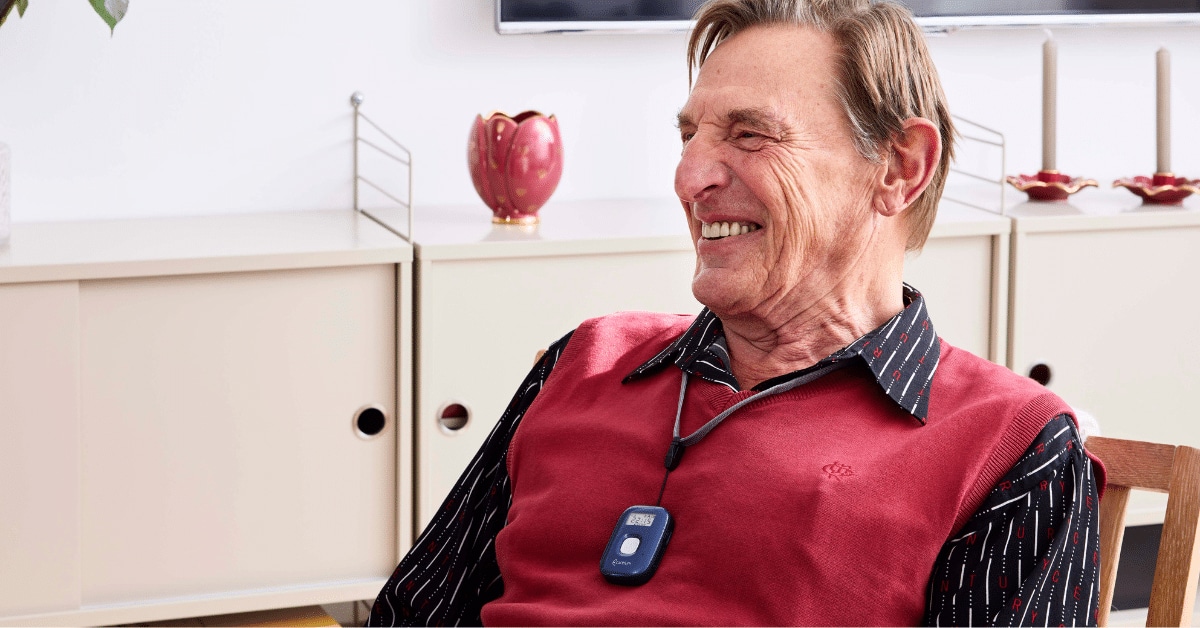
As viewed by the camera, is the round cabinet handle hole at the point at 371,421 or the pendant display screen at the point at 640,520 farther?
the round cabinet handle hole at the point at 371,421

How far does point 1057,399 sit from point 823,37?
37 cm

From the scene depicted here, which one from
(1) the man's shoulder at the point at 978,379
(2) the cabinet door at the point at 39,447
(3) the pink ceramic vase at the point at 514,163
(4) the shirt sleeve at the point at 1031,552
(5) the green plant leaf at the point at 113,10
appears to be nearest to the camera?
(4) the shirt sleeve at the point at 1031,552

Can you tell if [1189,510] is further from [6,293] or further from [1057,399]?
[6,293]

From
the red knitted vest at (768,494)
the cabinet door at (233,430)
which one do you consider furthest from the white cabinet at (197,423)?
the red knitted vest at (768,494)

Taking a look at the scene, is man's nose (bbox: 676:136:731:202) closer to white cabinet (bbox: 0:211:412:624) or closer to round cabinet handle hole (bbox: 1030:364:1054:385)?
white cabinet (bbox: 0:211:412:624)

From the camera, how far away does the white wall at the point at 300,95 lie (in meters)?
2.16

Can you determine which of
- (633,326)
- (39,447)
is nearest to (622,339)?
(633,326)

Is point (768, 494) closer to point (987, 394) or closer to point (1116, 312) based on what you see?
point (987, 394)

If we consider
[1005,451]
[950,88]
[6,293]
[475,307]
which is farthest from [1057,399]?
[950,88]

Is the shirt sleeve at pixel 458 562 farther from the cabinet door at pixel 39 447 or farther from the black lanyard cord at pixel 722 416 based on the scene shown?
the cabinet door at pixel 39 447

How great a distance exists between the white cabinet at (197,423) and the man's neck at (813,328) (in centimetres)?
78

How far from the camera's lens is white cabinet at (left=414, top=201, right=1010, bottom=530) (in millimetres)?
1943

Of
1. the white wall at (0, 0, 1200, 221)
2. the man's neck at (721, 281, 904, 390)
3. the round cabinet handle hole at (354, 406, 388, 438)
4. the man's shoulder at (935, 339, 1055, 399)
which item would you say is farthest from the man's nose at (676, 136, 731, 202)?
the white wall at (0, 0, 1200, 221)

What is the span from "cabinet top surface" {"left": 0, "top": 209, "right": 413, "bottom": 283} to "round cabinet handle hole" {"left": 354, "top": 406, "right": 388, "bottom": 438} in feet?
0.72
